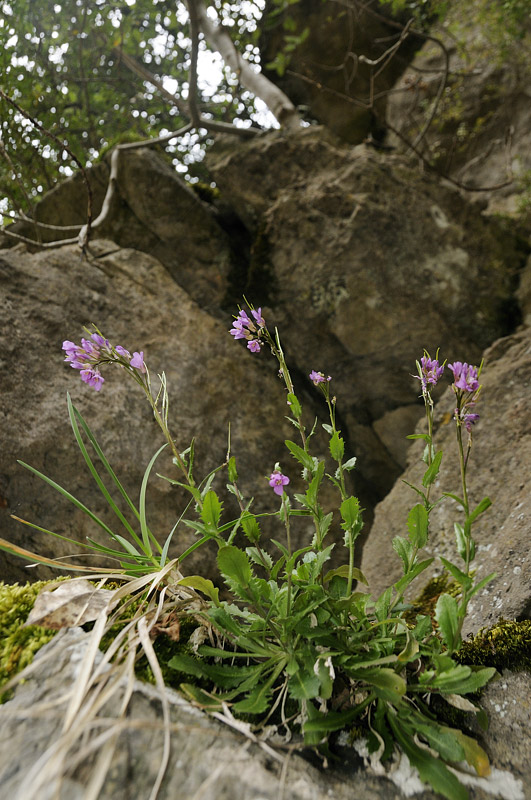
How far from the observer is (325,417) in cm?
363

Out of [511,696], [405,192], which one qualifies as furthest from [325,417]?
[511,696]

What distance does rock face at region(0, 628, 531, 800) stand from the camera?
33.4 inches

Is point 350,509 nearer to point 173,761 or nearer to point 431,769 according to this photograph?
point 431,769

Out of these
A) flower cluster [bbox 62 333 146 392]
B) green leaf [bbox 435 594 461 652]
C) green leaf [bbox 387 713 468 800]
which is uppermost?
flower cluster [bbox 62 333 146 392]

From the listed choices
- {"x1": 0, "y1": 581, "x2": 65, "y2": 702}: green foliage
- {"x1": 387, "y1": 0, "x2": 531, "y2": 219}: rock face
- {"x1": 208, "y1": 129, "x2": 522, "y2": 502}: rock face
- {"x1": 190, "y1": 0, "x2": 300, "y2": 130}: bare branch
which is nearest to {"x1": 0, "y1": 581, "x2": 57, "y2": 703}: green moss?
{"x1": 0, "y1": 581, "x2": 65, "y2": 702}: green foliage

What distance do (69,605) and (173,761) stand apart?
1.53 ft

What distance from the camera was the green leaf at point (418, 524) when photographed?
1.29 m

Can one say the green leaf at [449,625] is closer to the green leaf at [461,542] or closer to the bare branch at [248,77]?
the green leaf at [461,542]

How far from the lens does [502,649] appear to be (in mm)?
1340

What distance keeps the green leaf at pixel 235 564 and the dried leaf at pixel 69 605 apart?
32cm

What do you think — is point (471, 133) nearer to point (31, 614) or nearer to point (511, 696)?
point (511, 696)

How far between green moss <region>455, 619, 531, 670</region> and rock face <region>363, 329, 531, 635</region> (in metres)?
0.12

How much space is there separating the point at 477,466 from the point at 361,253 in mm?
1844

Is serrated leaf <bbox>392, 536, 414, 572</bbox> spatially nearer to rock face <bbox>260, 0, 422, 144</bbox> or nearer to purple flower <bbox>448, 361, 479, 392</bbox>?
purple flower <bbox>448, 361, 479, 392</bbox>
